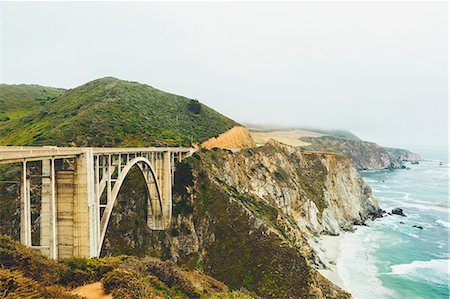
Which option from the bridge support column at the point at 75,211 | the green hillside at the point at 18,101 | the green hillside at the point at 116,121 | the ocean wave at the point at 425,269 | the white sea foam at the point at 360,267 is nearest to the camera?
the bridge support column at the point at 75,211

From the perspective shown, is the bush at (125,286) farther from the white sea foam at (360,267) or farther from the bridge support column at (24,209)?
the white sea foam at (360,267)

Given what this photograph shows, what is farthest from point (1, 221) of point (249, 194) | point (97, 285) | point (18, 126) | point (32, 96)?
point (32, 96)

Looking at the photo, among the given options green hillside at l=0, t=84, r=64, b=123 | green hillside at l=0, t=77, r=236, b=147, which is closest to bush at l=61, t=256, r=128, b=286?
green hillside at l=0, t=77, r=236, b=147

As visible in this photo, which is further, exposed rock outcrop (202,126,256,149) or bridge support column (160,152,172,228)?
exposed rock outcrop (202,126,256,149)

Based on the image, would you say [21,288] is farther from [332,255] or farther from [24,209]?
[332,255]

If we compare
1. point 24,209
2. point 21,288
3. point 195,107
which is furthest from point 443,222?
point 21,288

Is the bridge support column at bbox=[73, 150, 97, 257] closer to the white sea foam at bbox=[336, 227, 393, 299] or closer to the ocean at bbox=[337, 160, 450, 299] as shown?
the white sea foam at bbox=[336, 227, 393, 299]

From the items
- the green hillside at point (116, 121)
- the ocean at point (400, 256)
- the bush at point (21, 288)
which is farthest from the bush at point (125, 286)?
the green hillside at point (116, 121)
